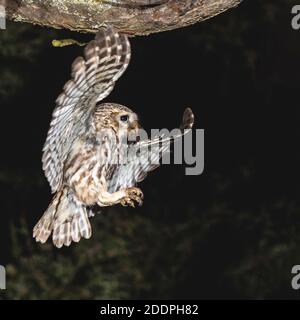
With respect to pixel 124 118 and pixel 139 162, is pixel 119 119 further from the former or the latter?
pixel 139 162

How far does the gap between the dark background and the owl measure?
154cm

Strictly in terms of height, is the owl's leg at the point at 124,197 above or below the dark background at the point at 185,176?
below

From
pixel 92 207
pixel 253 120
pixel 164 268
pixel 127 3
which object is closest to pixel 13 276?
pixel 164 268

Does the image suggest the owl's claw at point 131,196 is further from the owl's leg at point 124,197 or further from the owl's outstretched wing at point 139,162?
the owl's outstretched wing at point 139,162

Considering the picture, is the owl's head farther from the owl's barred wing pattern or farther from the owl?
the owl's barred wing pattern

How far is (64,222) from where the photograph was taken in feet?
7.47

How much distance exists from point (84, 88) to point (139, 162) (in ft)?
1.87

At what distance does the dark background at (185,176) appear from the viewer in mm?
3887

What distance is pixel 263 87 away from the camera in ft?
13.6

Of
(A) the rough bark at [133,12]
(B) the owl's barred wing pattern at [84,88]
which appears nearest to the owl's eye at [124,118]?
(B) the owl's barred wing pattern at [84,88]

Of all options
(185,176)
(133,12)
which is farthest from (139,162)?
(185,176)

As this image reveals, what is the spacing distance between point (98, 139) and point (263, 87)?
209cm

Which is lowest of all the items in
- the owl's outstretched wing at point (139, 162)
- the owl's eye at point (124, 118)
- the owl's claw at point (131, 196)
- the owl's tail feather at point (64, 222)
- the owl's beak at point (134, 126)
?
the owl's claw at point (131, 196)
